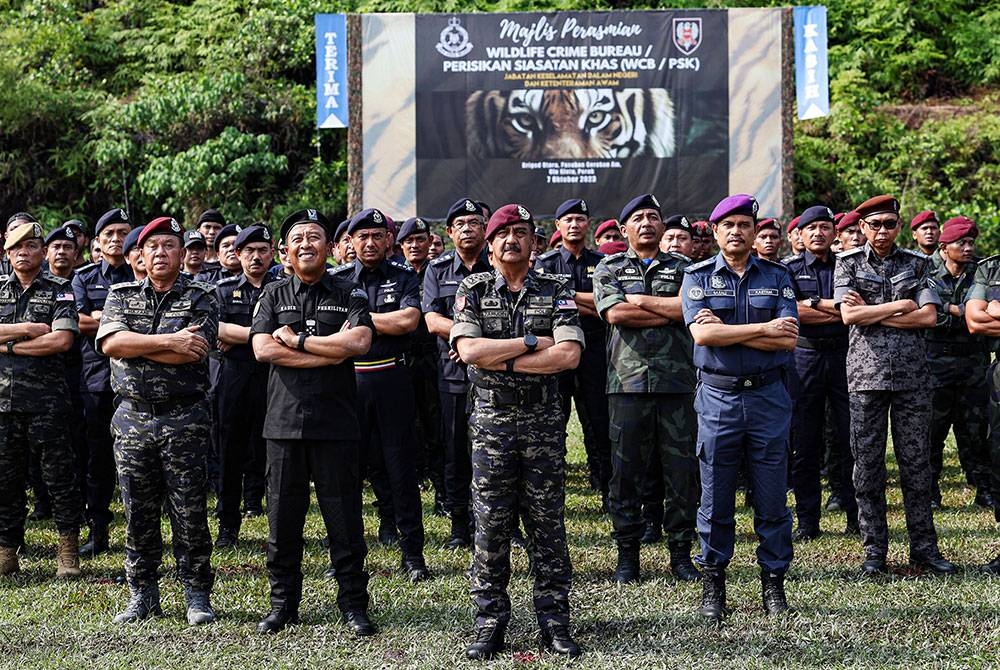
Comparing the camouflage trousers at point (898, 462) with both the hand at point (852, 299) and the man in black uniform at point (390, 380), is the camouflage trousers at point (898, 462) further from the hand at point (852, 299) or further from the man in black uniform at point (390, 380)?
the man in black uniform at point (390, 380)

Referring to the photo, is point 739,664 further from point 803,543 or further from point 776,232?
point 776,232

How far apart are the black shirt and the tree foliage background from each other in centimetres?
1378

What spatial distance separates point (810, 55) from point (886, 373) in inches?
398

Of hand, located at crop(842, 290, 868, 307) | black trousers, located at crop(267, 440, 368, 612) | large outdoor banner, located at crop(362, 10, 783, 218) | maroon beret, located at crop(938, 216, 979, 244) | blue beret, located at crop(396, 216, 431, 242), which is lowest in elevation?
black trousers, located at crop(267, 440, 368, 612)

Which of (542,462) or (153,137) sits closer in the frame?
(542,462)

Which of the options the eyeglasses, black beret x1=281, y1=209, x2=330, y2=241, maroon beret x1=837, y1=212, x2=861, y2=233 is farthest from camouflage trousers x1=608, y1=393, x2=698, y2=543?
maroon beret x1=837, y1=212, x2=861, y2=233

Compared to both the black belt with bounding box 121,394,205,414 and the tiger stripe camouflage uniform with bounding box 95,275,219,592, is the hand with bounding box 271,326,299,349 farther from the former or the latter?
the black belt with bounding box 121,394,205,414

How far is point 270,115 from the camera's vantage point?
783 inches

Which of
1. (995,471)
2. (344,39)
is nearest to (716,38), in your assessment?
(344,39)

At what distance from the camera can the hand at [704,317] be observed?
5.41 m

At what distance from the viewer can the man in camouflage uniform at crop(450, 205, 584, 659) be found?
16.3ft

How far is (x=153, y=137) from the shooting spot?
2005 centimetres

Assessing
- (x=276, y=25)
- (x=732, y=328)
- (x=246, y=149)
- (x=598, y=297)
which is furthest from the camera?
(x=276, y=25)

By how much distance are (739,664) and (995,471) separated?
2731 mm
